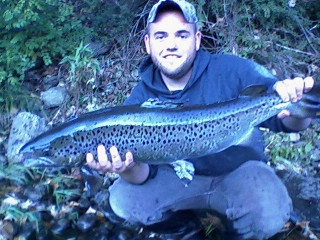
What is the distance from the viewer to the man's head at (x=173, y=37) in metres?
3.67

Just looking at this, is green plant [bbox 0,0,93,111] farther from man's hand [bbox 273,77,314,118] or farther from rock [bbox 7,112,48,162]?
man's hand [bbox 273,77,314,118]

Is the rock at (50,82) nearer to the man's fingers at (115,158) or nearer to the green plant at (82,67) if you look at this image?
the green plant at (82,67)

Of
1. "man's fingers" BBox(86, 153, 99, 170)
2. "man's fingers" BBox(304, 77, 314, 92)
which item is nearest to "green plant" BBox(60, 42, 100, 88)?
"man's fingers" BBox(86, 153, 99, 170)

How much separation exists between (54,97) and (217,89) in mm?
3251

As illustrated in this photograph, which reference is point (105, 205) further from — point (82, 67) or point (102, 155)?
point (82, 67)

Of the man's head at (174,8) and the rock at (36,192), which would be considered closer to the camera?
the man's head at (174,8)

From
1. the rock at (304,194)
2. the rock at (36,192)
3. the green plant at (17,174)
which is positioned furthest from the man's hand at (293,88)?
the green plant at (17,174)

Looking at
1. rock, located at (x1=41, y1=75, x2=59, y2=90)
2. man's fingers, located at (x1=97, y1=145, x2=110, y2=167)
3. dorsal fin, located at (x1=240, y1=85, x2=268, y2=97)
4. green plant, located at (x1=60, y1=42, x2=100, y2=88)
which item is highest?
dorsal fin, located at (x1=240, y1=85, x2=268, y2=97)

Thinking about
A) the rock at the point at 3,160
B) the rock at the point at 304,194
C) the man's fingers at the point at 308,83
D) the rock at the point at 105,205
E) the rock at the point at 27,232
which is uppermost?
the man's fingers at the point at 308,83

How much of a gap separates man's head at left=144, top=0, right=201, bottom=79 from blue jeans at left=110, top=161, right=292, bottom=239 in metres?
0.80

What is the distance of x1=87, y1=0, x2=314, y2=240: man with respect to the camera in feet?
12.0

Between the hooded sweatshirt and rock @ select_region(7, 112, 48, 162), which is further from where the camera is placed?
rock @ select_region(7, 112, 48, 162)

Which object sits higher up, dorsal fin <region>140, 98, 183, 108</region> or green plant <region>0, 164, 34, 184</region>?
dorsal fin <region>140, 98, 183, 108</region>

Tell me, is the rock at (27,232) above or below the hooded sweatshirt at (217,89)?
below
